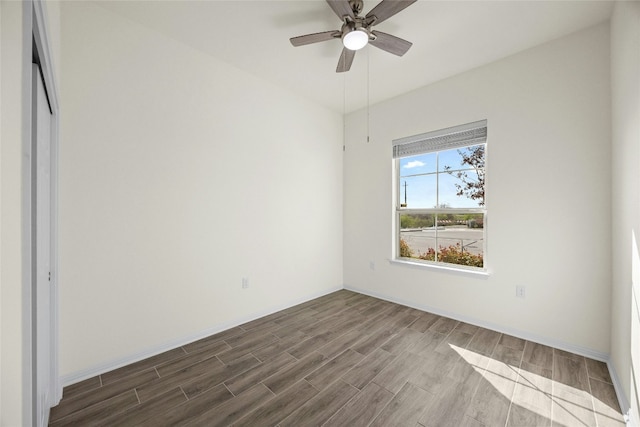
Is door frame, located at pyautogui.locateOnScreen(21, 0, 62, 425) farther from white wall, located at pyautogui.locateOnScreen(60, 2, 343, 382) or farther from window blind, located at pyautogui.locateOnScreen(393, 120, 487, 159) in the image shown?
window blind, located at pyautogui.locateOnScreen(393, 120, 487, 159)

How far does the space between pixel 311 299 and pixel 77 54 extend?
11.2ft

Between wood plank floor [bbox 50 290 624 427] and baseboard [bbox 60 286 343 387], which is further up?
baseboard [bbox 60 286 343 387]

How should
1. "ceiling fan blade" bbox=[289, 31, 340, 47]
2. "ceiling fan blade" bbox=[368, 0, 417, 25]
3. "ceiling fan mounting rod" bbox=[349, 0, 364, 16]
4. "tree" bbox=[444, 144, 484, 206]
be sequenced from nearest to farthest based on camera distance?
"ceiling fan blade" bbox=[368, 0, 417, 25], "ceiling fan mounting rod" bbox=[349, 0, 364, 16], "ceiling fan blade" bbox=[289, 31, 340, 47], "tree" bbox=[444, 144, 484, 206]

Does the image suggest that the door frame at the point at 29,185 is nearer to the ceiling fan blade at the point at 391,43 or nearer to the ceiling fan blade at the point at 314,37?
the ceiling fan blade at the point at 314,37

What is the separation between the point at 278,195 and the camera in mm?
3307

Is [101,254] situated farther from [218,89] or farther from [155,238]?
[218,89]

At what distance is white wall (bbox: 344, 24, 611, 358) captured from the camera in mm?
2215

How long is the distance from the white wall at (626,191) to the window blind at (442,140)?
991mm

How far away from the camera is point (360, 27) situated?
76.4 inches

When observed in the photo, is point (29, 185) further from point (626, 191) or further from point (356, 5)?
point (626, 191)

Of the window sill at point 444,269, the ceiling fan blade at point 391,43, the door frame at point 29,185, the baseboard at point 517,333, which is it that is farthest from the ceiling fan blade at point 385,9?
the baseboard at point 517,333

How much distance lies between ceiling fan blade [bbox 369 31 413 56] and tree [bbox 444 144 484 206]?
58.4 inches

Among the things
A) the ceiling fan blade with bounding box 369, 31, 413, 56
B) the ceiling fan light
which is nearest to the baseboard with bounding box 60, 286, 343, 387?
the ceiling fan light

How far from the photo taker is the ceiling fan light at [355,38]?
1.96m
